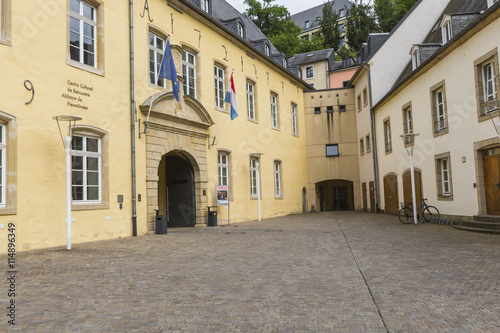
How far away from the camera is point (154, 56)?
1374 cm

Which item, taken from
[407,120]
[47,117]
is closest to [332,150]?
[407,120]

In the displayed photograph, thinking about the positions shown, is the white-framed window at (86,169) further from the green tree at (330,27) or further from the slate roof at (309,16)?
the slate roof at (309,16)

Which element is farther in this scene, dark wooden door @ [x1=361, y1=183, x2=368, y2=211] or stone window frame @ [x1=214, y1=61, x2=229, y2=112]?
dark wooden door @ [x1=361, y1=183, x2=368, y2=211]

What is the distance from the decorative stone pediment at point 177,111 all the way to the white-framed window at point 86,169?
215cm

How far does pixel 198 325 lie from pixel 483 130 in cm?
1103

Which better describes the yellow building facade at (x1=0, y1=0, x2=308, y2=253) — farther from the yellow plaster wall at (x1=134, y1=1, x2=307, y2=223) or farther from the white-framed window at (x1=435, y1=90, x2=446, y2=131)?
the white-framed window at (x1=435, y1=90, x2=446, y2=131)

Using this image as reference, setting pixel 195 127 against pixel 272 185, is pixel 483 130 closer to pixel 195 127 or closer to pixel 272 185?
pixel 195 127

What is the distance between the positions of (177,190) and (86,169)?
5.22 meters

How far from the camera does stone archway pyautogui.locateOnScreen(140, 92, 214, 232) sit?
1294 centimetres

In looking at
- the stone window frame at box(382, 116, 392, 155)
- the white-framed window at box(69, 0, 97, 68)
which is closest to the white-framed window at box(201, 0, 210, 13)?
the white-framed window at box(69, 0, 97, 68)

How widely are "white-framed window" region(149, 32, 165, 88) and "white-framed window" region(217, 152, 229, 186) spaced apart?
411 centimetres

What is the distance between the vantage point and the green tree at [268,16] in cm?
4581

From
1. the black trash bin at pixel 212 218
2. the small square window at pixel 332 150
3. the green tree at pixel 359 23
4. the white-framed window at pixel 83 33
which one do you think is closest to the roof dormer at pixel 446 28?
the black trash bin at pixel 212 218

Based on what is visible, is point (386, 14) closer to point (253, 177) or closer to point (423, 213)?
point (253, 177)
